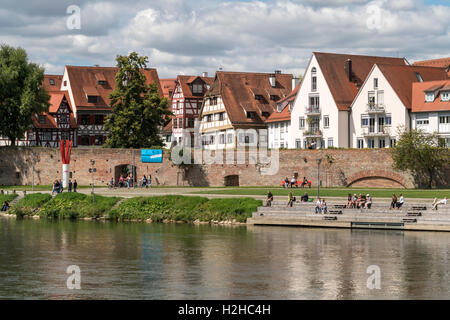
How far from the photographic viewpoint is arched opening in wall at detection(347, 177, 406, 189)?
73.7 m

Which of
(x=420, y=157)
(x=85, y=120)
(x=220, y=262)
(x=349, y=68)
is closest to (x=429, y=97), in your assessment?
(x=420, y=157)

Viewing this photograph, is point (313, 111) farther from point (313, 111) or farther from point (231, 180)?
point (231, 180)

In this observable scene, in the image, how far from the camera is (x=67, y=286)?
111ft

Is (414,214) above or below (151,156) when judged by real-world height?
below

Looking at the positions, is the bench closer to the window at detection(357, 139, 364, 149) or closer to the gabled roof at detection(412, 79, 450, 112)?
the gabled roof at detection(412, 79, 450, 112)

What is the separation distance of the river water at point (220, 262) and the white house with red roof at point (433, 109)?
29.1 metres

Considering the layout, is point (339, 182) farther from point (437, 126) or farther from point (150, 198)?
point (150, 198)

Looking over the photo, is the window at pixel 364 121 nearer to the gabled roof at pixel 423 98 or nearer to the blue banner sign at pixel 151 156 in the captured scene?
the gabled roof at pixel 423 98

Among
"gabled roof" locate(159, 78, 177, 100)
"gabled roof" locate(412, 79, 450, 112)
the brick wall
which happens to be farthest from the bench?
"gabled roof" locate(159, 78, 177, 100)

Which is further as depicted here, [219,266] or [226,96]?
[226,96]

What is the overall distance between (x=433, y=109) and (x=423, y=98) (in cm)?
211

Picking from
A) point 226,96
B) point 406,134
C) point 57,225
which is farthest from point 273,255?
point 226,96

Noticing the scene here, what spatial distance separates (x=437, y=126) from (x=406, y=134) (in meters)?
8.13

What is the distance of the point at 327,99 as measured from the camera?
85.8 metres
